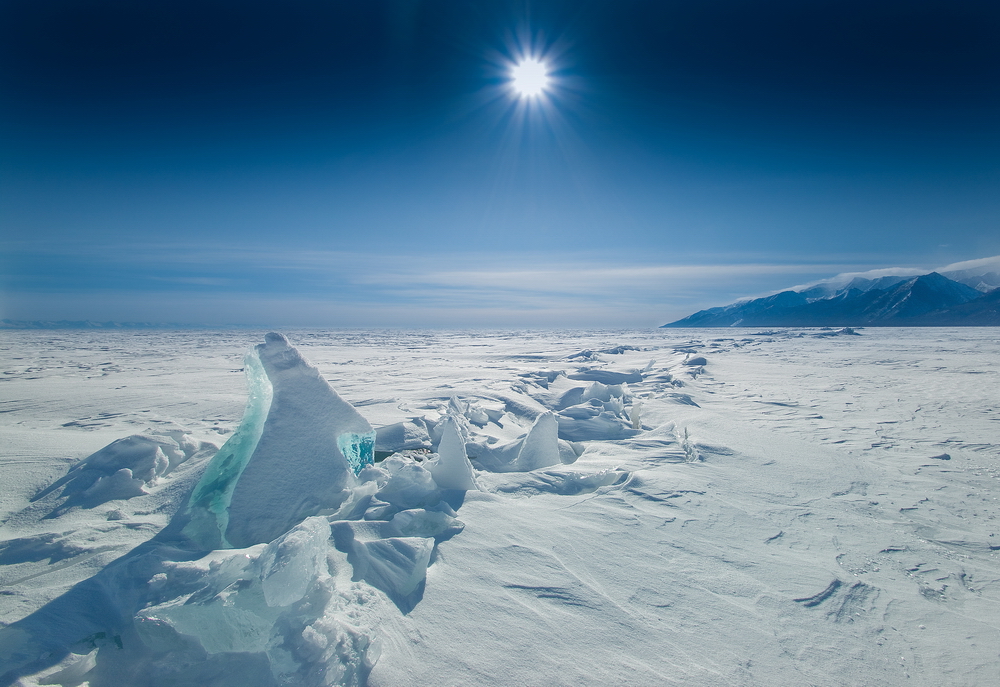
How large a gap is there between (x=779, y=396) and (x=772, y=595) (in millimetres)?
8432

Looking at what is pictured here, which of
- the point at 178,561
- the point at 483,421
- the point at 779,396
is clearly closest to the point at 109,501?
the point at 178,561

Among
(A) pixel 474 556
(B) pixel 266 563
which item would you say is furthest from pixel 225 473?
(A) pixel 474 556

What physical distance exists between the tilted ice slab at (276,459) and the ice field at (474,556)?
16 mm

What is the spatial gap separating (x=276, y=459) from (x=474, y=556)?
5.58 feet

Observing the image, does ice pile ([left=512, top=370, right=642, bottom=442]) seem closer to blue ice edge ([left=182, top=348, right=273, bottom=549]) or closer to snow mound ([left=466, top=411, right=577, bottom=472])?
snow mound ([left=466, top=411, right=577, bottom=472])

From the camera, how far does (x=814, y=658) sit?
2.23 m

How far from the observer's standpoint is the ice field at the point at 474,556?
203cm

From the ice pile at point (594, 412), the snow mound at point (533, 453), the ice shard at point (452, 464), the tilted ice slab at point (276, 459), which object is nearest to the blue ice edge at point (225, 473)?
the tilted ice slab at point (276, 459)

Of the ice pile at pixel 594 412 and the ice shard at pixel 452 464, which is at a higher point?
the ice shard at pixel 452 464

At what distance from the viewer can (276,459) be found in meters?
3.33

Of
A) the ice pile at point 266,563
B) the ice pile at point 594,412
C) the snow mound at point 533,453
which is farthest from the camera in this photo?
the ice pile at point 594,412

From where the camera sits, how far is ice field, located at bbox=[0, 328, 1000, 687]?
2.03 meters

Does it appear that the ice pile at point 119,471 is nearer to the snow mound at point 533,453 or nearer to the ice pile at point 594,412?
the snow mound at point 533,453

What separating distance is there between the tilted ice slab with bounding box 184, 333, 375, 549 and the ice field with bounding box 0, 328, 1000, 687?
16 mm
